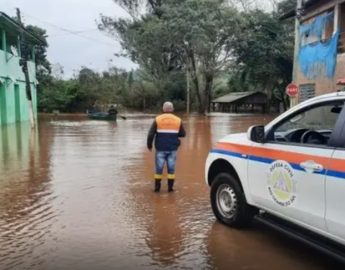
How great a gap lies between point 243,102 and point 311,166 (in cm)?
5914

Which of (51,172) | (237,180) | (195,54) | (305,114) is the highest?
(195,54)

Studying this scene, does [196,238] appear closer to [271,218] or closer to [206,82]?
[271,218]

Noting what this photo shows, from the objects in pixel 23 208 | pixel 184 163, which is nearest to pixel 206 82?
pixel 184 163

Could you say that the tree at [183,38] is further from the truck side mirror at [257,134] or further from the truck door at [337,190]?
the truck door at [337,190]

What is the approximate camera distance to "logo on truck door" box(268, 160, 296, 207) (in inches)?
209

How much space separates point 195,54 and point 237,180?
44.5 m

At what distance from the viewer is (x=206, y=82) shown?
53.2 metres

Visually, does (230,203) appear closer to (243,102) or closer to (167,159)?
(167,159)

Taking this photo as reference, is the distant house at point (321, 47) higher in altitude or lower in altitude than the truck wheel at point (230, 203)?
higher

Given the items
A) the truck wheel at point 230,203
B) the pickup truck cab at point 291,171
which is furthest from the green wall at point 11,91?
the pickup truck cab at point 291,171

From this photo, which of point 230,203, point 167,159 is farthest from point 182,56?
point 230,203

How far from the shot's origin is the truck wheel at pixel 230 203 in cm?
642

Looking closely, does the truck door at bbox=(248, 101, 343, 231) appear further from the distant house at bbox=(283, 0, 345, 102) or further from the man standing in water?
the distant house at bbox=(283, 0, 345, 102)

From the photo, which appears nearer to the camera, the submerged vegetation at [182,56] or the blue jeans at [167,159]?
the blue jeans at [167,159]
